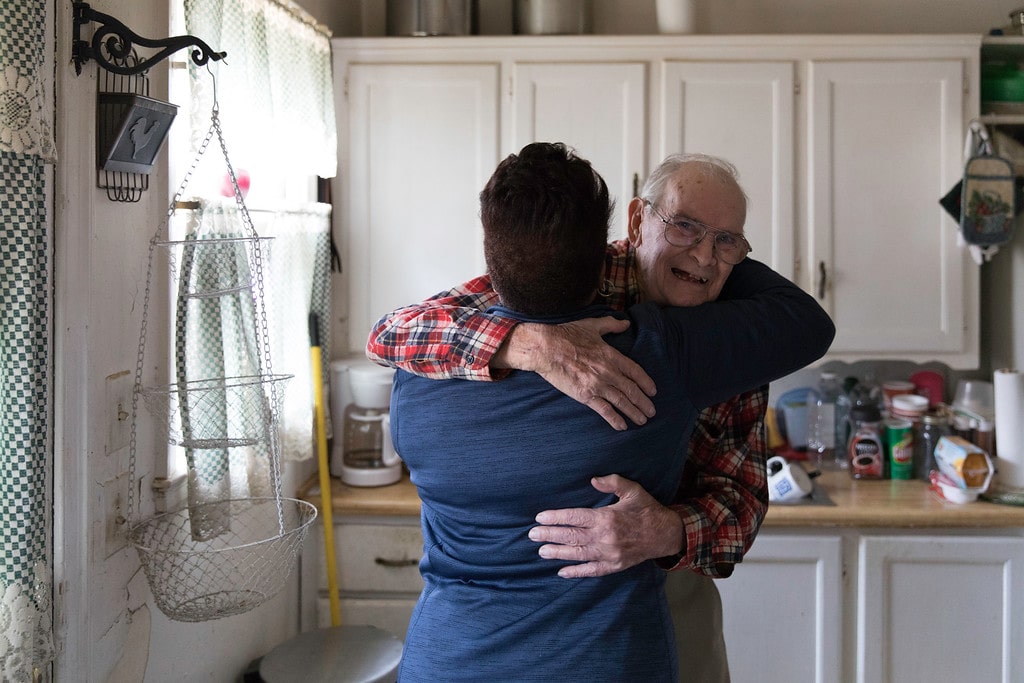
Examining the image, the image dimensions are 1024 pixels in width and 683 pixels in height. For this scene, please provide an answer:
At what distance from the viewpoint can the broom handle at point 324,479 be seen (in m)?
2.55

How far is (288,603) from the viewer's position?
8.68 ft

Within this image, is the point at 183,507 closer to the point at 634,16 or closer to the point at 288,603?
the point at 288,603

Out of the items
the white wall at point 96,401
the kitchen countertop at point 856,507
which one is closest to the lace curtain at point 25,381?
the white wall at point 96,401

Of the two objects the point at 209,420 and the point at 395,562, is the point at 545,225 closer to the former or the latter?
the point at 209,420

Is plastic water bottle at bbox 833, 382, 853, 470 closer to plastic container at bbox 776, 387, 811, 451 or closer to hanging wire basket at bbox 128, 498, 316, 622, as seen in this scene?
plastic container at bbox 776, 387, 811, 451

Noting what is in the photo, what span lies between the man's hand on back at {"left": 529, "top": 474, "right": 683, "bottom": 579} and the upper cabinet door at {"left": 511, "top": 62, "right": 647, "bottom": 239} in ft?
5.51

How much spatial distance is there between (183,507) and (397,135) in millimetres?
1347

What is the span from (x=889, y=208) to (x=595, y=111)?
2.83ft

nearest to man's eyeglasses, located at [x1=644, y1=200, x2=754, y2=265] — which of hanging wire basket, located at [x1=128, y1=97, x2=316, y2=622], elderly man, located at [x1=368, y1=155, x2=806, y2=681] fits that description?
elderly man, located at [x1=368, y1=155, x2=806, y2=681]

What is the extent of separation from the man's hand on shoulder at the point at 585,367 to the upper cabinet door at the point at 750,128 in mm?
1749

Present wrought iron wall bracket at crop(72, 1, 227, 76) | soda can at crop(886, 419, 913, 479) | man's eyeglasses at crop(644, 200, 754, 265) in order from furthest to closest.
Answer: soda can at crop(886, 419, 913, 479), wrought iron wall bracket at crop(72, 1, 227, 76), man's eyeglasses at crop(644, 200, 754, 265)

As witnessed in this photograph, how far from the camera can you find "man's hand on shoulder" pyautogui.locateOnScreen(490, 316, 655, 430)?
1.11 m

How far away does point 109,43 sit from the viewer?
5.01ft

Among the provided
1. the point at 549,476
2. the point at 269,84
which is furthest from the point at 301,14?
the point at 549,476
